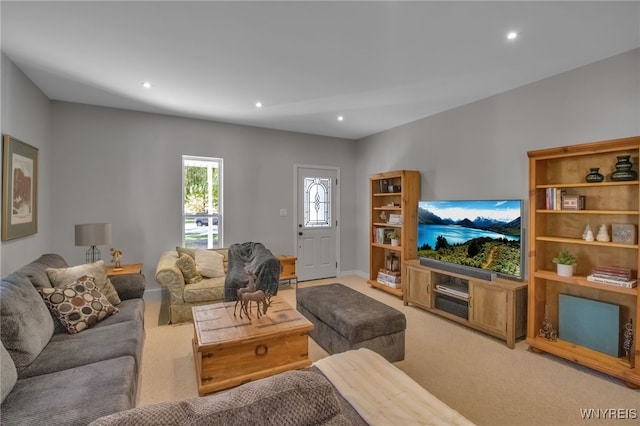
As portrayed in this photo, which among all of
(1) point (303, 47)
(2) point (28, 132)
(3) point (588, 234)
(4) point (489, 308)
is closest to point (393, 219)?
(4) point (489, 308)

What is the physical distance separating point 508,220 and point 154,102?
435 centimetres

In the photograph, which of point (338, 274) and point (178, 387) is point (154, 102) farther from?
point (338, 274)

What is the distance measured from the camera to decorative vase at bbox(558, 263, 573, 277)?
268 cm

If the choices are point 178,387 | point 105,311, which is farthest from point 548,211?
point 105,311

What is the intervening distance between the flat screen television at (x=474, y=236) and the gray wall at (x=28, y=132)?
14.3 feet

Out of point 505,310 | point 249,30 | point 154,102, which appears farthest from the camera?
point 154,102

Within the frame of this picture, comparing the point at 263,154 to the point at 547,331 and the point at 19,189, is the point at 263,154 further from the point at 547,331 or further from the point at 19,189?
the point at 547,331

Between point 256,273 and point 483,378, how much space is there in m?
2.33

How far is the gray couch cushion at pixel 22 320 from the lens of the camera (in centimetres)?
167

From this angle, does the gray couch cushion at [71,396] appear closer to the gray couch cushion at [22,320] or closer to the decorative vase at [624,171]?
the gray couch cushion at [22,320]

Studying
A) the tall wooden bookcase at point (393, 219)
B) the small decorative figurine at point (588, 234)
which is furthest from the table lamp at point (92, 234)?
the small decorative figurine at point (588, 234)

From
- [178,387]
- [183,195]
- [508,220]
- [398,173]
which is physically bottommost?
[178,387]

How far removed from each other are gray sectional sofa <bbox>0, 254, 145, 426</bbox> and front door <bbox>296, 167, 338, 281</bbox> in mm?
3264

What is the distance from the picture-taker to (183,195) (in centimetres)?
449
